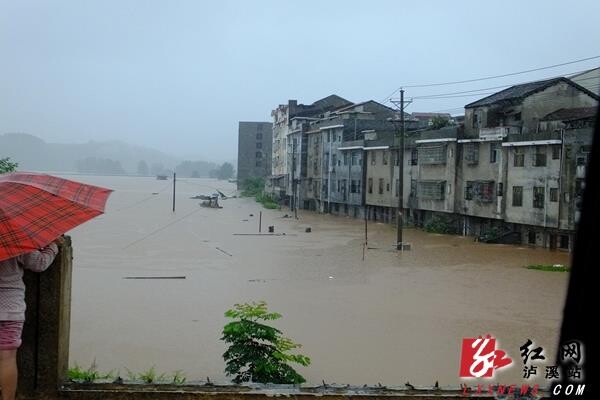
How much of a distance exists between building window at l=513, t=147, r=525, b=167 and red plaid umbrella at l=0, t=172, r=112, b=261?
3193cm

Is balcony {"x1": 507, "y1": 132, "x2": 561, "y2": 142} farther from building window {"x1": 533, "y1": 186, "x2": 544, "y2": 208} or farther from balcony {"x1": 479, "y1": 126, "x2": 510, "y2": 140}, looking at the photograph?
building window {"x1": 533, "y1": 186, "x2": 544, "y2": 208}

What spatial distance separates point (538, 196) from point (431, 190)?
10312 millimetres

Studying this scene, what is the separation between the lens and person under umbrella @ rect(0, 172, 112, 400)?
379 centimetres

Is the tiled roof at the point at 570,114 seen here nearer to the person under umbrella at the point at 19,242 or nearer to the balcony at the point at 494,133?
the balcony at the point at 494,133

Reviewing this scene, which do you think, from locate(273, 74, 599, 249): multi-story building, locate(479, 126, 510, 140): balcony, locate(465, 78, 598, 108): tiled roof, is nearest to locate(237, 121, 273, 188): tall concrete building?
locate(273, 74, 599, 249): multi-story building

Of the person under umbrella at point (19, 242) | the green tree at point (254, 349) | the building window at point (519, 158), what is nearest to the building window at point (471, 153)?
the building window at point (519, 158)

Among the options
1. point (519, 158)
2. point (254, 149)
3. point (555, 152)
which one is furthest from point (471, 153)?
point (254, 149)

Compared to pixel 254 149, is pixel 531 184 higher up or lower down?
lower down

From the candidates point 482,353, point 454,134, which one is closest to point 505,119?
point 454,134

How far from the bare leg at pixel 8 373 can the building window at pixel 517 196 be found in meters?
32.7

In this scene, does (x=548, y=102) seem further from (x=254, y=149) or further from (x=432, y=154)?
(x=254, y=149)

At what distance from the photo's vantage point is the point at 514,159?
34094 millimetres

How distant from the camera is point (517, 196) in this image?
3369 cm

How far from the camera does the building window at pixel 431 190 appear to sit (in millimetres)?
40719
